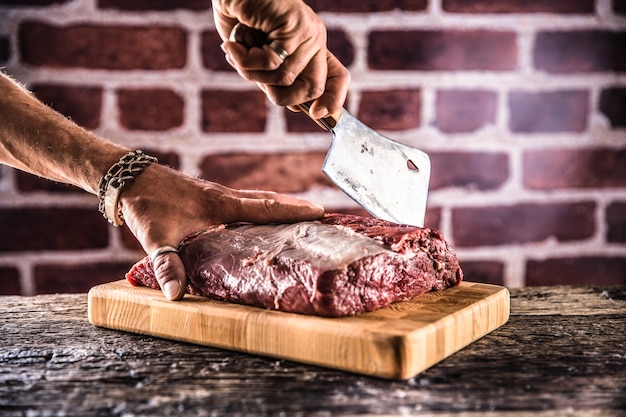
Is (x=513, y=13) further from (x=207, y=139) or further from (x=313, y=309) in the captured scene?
(x=313, y=309)

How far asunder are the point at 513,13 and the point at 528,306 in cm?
102

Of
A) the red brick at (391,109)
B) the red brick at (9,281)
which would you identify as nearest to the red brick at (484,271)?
the red brick at (391,109)

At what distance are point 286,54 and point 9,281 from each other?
128 cm

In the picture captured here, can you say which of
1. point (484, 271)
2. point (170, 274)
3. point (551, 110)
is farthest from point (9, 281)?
point (551, 110)

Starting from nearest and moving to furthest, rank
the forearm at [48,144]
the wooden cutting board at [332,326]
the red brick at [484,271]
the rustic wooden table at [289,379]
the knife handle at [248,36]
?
the rustic wooden table at [289,379] → the wooden cutting board at [332,326] → the knife handle at [248,36] → the forearm at [48,144] → the red brick at [484,271]

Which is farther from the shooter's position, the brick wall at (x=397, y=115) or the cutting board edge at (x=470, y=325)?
the brick wall at (x=397, y=115)

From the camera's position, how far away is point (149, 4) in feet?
6.75

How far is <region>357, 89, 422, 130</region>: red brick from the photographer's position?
84.0 inches

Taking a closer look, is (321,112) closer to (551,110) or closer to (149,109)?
(149,109)

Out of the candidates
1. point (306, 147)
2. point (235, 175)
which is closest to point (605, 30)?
point (306, 147)

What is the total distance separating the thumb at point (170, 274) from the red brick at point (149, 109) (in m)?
0.80

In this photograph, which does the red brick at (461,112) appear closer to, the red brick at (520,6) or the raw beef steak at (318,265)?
the red brick at (520,6)

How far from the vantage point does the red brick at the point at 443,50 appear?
2127 millimetres

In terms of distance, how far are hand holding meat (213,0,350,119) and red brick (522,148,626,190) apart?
3.04 ft
